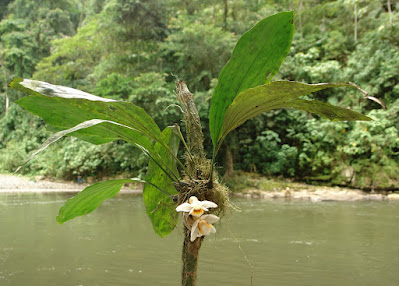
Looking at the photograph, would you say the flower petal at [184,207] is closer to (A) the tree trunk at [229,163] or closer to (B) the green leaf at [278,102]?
(B) the green leaf at [278,102]

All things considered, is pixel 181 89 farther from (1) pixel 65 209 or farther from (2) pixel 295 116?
(2) pixel 295 116

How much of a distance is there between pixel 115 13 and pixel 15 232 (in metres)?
5.75

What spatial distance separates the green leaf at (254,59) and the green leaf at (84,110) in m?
0.15

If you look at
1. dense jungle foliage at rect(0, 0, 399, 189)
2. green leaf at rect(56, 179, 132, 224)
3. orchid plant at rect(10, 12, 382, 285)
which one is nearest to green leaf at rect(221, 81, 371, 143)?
orchid plant at rect(10, 12, 382, 285)

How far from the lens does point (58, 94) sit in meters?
0.59

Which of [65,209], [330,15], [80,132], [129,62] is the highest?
[330,15]

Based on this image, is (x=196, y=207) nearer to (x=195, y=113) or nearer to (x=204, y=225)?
(x=204, y=225)

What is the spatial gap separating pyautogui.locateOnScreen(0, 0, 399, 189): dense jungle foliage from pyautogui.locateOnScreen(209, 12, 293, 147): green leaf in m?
6.02

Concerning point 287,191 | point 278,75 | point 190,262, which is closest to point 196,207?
point 190,262

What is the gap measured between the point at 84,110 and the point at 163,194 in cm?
31

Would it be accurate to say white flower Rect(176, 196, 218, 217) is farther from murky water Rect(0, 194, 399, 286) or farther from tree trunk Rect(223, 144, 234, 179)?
tree trunk Rect(223, 144, 234, 179)

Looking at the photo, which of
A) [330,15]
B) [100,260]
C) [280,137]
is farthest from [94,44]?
[100,260]

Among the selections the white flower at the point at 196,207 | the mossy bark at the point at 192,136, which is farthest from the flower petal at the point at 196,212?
the mossy bark at the point at 192,136

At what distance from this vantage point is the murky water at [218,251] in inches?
75.0
